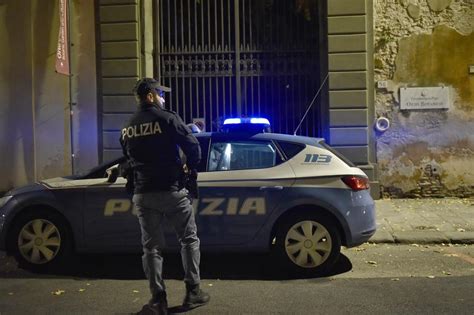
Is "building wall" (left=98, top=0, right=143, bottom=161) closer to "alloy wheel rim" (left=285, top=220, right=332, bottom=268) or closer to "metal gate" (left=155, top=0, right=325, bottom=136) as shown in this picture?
"metal gate" (left=155, top=0, right=325, bottom=136)

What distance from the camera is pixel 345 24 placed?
1031 cm

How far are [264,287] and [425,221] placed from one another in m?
3.97

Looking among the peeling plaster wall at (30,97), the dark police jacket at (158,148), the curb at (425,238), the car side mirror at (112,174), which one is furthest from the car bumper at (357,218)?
the peeling plaster wall at (30,97)

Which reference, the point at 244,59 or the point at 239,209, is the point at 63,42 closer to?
the point at 244,59

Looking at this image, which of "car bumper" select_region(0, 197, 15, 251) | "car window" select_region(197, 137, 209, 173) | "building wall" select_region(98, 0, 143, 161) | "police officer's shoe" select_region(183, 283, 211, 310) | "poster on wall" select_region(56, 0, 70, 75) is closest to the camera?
"police officer's shoe" select_region(183, 283, 211, 310)

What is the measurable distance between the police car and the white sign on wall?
468cm

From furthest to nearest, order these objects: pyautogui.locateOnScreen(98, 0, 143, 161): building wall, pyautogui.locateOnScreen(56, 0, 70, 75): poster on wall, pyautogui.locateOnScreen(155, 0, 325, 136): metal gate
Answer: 1. pyautogui.locateOnScreen(155, 0, 325, 136): metal gate
2. pyautogui.locateOnScreen(98, 0, 143, 161): building wall
3. pyautogui.locateOnScreen(56, 0, 70, 75): poster on wall

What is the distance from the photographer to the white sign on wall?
10320 millimetres

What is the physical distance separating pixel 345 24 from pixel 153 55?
3615mm

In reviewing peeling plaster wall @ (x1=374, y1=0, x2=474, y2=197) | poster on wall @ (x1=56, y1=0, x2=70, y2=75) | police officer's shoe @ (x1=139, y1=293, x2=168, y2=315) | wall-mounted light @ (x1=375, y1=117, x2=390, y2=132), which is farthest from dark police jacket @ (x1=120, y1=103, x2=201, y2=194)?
peeling plaster wall @ (x1=374, y1=0, x2=474, y2=197)

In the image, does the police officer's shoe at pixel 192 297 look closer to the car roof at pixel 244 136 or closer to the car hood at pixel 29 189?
the car roof at pixel 244 136

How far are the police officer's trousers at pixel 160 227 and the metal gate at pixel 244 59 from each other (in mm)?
6537

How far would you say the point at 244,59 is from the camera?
11031mm

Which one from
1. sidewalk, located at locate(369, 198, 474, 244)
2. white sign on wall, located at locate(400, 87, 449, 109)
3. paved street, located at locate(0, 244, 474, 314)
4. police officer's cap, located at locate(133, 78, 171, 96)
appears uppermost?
white sign on wall, located at locate(400, 87, 449, 109)
